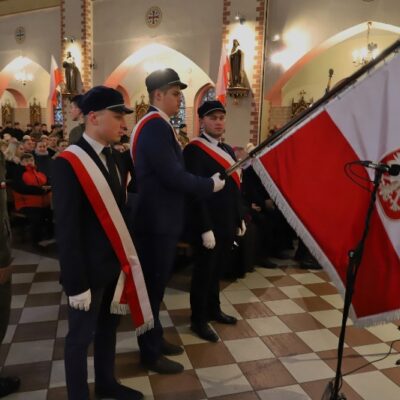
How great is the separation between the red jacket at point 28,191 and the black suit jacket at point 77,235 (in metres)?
3.80

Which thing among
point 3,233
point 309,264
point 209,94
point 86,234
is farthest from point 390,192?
point 209,94

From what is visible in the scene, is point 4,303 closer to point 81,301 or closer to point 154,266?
point 81,301

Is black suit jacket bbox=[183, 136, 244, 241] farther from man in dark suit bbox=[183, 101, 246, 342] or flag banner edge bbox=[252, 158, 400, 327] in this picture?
flag banner edge bbox=[252, 158, 400, 327]

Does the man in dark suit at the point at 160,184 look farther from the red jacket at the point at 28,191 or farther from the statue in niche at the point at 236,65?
the statue in niche at the point at 236,65

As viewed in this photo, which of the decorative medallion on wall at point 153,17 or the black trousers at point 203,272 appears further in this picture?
the decorative medallion on wall at point 153,17

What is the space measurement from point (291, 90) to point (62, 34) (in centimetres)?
631

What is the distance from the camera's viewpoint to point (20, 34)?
41.0ft

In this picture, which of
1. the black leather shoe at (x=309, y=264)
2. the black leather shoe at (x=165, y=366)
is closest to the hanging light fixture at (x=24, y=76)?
the black leather shoe at (x=309, y=264)

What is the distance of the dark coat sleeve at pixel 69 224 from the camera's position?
1791mm

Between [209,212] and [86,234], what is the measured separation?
1269mm

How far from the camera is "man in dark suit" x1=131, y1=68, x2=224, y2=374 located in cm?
241

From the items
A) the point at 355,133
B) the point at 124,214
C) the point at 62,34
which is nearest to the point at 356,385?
the point at 355,133

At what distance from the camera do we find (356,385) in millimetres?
2541

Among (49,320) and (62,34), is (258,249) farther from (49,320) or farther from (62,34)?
(62,34)
